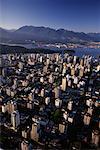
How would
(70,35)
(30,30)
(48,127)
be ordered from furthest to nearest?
(30,30) → (70,35) → (48,127)

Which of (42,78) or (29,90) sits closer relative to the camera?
(29,90)

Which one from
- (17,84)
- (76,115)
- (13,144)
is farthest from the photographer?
(17,84)

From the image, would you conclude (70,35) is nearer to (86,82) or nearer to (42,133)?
(86,82)

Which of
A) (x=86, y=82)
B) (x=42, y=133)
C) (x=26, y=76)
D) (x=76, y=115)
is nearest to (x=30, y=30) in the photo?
(x=26, y=76)

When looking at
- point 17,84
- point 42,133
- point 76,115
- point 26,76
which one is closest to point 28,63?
point 26,76

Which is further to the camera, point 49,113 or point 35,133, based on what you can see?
point 49,113

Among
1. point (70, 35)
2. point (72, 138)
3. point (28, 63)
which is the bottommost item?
point (72, 138)

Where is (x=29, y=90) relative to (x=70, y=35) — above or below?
below
